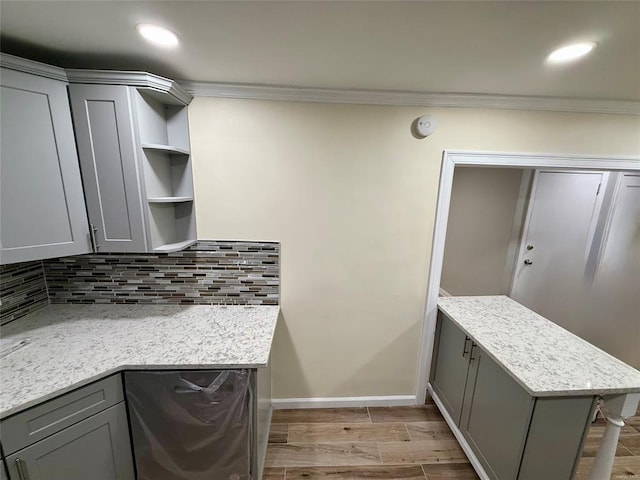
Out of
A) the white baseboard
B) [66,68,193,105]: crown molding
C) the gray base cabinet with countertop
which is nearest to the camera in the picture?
the gray base cabinet with countertop

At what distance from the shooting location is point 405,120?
161cm

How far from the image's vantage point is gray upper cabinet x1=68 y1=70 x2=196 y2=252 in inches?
48.5

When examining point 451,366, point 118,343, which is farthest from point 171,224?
point 451,366

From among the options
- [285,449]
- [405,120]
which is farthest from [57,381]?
[405,120]

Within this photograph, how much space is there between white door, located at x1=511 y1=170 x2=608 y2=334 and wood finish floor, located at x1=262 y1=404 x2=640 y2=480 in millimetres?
1091

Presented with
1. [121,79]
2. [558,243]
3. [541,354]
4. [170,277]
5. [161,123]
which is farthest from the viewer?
[558,243]

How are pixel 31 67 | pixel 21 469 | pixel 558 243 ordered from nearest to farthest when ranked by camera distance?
pixel 21 469 → pixel 31 67 → pixel 558 243

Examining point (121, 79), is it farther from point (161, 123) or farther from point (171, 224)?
point (171, 224)

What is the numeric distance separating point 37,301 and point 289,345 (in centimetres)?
162

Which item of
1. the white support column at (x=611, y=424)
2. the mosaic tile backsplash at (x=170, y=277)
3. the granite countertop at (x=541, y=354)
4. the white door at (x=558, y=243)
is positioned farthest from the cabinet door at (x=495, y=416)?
the white door at (x=558, y=243)

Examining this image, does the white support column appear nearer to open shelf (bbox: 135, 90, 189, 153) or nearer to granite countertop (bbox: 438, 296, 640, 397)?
granite countertop (bbox: 438, 296, 640, 397)

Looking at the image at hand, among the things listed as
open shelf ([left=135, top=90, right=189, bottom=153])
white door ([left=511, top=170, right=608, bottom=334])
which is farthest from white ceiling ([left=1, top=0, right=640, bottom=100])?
white door ([left=511, top=170, right=608, bottom=334])

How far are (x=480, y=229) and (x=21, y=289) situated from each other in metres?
3.75

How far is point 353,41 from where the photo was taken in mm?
1013
